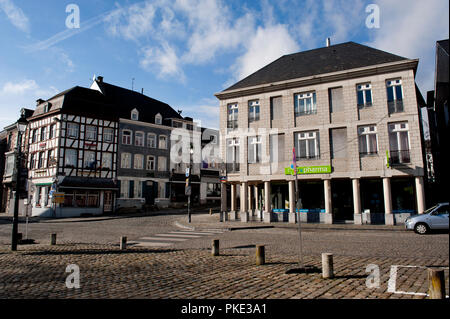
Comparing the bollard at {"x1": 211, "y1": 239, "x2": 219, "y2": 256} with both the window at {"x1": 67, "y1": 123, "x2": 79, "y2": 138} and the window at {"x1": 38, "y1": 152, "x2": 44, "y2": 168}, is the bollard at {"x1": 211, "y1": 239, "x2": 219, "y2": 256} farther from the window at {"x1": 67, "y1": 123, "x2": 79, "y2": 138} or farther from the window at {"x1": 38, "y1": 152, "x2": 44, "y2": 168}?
the window at {"x1": 38, "y1": 152, "x2": 44, "y2": 168}

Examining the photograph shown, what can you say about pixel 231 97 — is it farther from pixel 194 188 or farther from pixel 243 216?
pixel 194 188

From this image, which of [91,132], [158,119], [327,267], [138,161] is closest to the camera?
[327,267]

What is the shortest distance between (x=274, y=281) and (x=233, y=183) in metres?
19.0

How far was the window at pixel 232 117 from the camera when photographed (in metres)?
24.6

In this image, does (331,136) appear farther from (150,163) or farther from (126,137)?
(126,137)

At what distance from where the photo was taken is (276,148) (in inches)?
889

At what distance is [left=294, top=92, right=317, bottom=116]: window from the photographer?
2189cm

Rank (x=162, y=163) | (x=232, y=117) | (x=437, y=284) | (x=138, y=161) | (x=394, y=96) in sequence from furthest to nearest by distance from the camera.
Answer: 1. (x=162, y=163)
2. (x=138, y=161)
3. (x=232, y=117)
4. (x=394, y=96)
5. (x=437, y=284)

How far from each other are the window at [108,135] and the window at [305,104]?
22.6 meters

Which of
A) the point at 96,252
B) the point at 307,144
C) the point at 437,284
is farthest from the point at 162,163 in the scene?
the point at 437,284

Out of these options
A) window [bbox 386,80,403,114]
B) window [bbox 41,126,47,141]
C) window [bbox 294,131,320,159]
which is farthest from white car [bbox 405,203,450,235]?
window [bbox 41,126,47,141]

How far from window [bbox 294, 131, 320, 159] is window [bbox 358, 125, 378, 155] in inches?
112

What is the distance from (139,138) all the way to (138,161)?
2.93 metres
